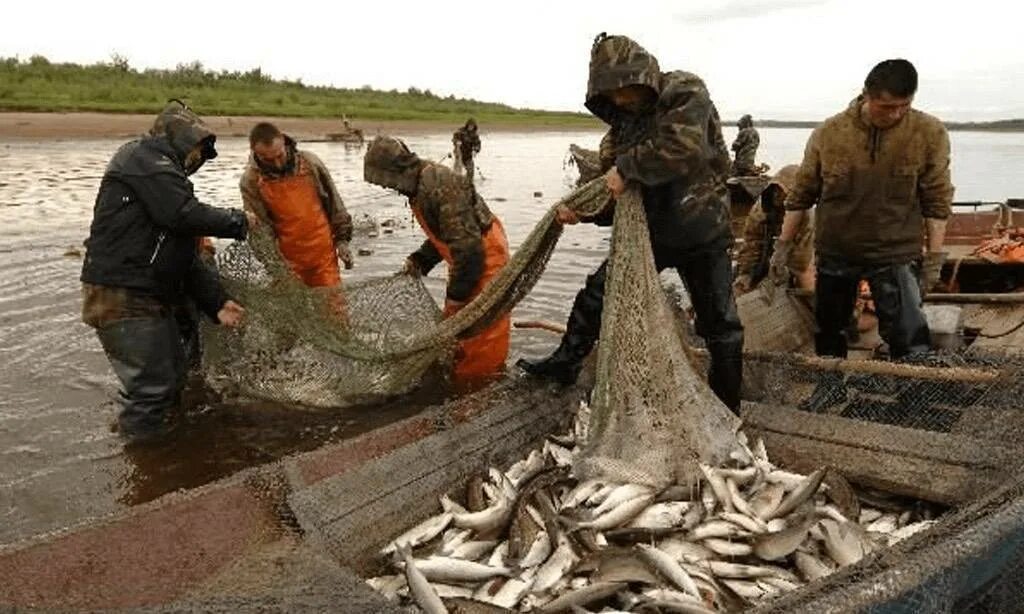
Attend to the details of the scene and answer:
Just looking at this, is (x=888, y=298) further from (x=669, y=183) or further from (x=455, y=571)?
(x=455, y=571)

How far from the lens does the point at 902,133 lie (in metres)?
5.64

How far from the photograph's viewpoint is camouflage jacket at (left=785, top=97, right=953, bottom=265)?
223 inches

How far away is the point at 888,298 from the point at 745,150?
12143 mm

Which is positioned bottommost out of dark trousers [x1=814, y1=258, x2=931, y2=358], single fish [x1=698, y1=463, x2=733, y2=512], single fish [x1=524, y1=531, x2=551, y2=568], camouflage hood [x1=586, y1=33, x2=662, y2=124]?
single fish [x1=524, y1=531, x2=551, y2=568]

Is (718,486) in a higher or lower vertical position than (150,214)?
lower

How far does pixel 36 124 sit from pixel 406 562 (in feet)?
114

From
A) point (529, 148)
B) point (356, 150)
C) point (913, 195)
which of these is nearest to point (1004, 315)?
point (913, 195)

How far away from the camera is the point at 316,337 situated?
19.8ft

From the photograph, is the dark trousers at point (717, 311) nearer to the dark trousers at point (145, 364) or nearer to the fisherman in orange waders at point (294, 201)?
the dark trousers at point (145, 364)

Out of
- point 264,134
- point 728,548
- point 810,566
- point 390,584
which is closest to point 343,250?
point 264,134

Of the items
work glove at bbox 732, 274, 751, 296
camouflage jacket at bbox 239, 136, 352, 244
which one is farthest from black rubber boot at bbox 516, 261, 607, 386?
work glove at bbox 732, 274, 751, 296

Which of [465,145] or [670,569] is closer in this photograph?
[670,569]

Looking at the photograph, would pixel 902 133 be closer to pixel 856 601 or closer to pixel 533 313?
pixel 856 601

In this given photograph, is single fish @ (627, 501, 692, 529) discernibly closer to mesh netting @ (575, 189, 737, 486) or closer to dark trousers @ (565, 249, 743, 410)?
mesh netting @ (575, 189, 737, 486)
